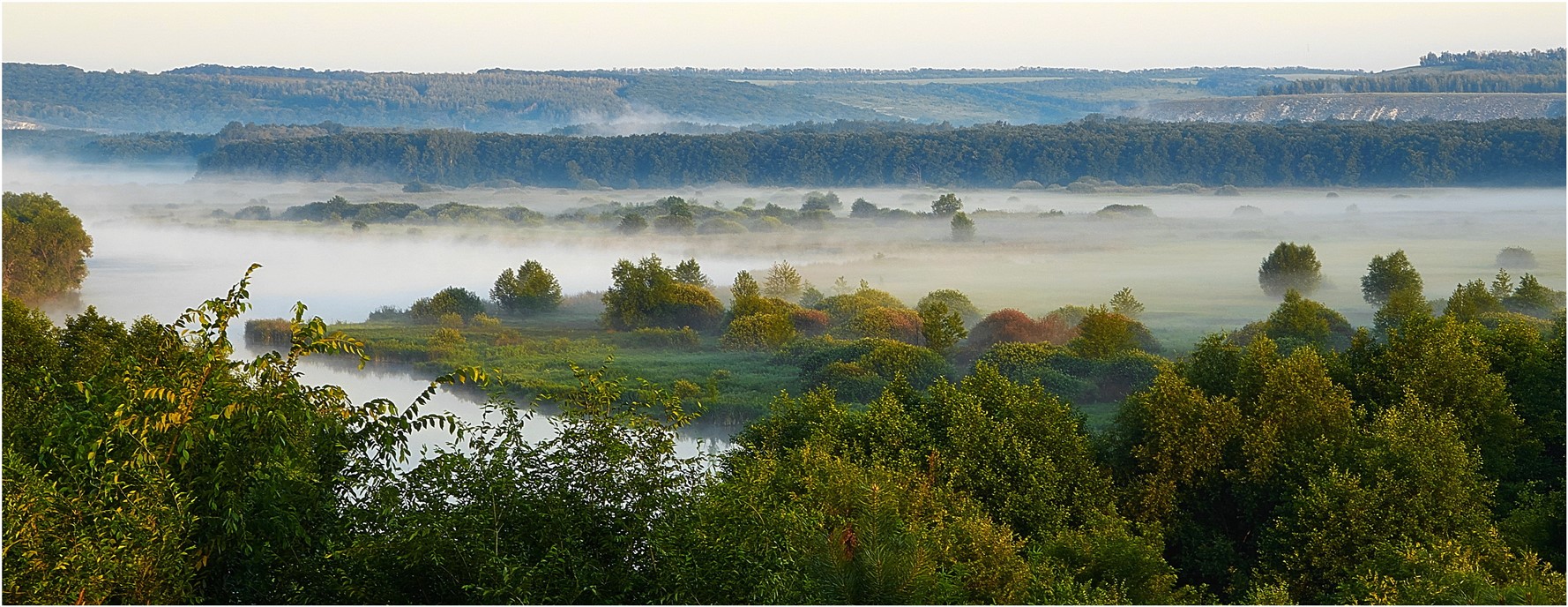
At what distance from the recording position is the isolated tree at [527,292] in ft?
301

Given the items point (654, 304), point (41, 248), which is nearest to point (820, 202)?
point (654, 304)

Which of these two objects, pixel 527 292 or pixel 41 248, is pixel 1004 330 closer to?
pixel 527 292

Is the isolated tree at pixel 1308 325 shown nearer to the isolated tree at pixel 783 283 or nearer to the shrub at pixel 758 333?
the shrub at pixel 758 333

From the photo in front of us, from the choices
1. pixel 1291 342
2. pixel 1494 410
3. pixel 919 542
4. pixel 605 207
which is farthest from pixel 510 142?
pixel 919 542

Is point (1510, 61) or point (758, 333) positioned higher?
point (1510, 61)

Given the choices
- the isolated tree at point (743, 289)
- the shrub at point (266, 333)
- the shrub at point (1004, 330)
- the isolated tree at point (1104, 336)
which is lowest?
the shrub at point (266, 333)

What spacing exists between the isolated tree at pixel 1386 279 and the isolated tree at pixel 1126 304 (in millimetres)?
13630

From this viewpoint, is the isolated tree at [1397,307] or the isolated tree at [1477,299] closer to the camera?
the isolated tree at [1397,307]

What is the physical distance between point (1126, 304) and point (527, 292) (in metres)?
37.5

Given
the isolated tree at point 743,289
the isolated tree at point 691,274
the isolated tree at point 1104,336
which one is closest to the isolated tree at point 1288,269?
the isolated tree at point 1104,336

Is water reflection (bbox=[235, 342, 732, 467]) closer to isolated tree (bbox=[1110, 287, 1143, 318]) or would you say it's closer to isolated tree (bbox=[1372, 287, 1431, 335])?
isolated tree (bbox=[1372, 287, 1431, 335])

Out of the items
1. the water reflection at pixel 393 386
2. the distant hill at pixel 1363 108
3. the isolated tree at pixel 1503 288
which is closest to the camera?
the water reflection at pixel 393 386

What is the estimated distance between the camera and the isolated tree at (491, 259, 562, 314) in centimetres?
9162

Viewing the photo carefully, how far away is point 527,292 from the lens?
92.2 metres
